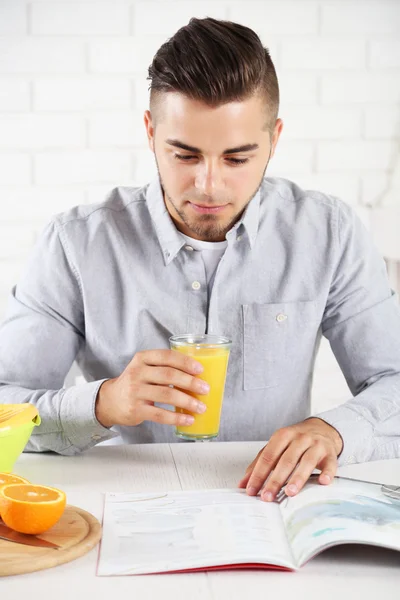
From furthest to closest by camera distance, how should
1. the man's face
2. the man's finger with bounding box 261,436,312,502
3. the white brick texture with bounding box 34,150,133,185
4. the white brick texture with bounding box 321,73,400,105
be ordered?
1. the white brick texture with bounding box 321,73,400,105
2. the white brick texture with bounding box 34,150,133,185
3. the man's face
4. the man's finger with bounding box 261,436,312,502

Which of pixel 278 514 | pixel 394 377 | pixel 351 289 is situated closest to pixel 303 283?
pixel 351 289

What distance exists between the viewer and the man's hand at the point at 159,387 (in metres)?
1.52

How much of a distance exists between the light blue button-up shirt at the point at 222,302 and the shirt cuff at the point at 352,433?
236 millimetres

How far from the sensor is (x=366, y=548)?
3.94ft

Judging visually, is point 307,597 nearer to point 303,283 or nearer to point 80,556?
point 80,556

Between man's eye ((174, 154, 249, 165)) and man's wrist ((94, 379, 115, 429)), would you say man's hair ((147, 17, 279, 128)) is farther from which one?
man's wrist ((94, 379, 115, 429))

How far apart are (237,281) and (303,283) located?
0.16 metres

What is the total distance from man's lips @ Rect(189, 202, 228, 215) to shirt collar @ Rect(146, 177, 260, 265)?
0.18 metres

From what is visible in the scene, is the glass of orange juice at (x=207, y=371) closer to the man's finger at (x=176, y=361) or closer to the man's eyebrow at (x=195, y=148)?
the man's finger at (x=176, y=361)

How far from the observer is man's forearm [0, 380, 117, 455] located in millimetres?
1692

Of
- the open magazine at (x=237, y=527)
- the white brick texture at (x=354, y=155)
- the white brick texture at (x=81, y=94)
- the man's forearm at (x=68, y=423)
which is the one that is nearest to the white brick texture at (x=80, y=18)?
the white brick texture at (x=81, y=94)

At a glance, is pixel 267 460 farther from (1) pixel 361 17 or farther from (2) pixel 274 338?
(1) pixel 361 17

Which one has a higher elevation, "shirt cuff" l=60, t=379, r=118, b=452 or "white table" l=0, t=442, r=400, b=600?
"white table" l=0, t=442, r=400, b=600

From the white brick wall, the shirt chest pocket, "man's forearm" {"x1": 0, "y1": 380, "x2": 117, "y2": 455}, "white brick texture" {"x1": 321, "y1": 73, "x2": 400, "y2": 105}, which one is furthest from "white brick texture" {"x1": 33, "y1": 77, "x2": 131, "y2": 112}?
"man's forearm" {"x1": 0, "y1": 380, "x2": 117, "y2": 455}
